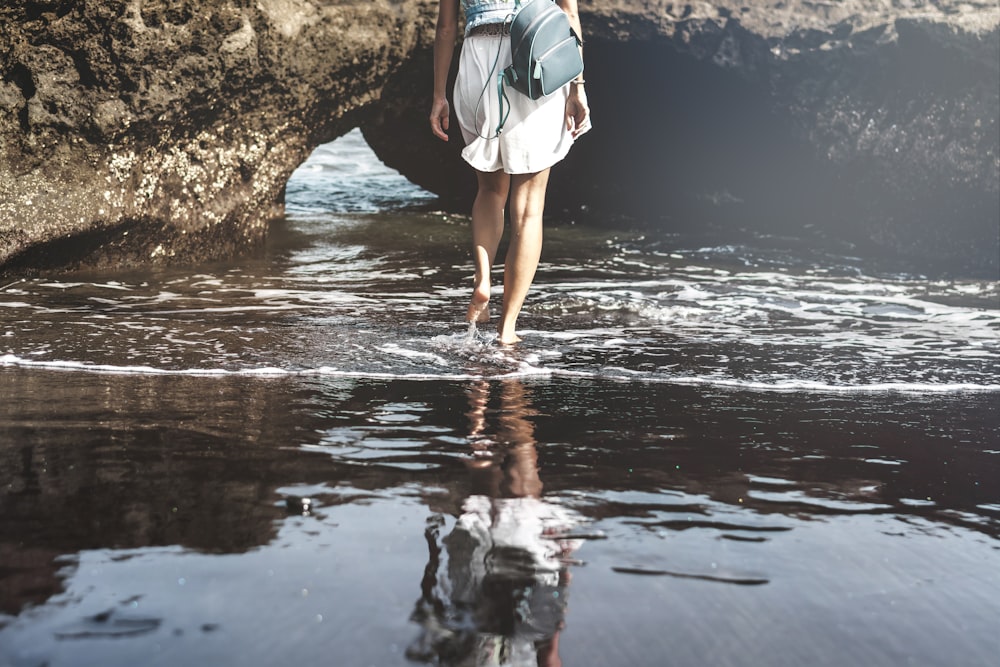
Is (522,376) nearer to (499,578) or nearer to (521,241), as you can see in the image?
(521,241)

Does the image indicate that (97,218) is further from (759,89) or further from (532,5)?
(759,89)

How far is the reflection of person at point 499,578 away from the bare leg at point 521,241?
5.58 ft

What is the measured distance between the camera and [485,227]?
4.46 meters

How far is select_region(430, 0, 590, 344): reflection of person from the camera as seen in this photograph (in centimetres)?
412

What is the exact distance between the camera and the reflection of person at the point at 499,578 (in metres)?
1.69

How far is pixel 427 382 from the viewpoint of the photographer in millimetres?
3615

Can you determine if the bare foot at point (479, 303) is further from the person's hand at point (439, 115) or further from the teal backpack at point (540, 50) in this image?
the teal backpack at point (540, 50)

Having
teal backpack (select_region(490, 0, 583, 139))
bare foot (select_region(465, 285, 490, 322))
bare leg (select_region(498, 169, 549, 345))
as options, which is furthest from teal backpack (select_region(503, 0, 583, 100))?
bare foot (select_region(465, 285, 490, 322))

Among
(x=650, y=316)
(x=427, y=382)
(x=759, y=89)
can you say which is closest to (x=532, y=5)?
(x=427, y=382)

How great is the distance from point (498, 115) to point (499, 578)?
2526mm

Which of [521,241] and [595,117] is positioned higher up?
[595,117]

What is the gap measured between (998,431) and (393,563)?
79.2 inches

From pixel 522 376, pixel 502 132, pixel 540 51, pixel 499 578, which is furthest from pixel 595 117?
pixel 499 578

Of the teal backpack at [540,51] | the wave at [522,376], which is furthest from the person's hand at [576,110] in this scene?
the wave at [522,376]
